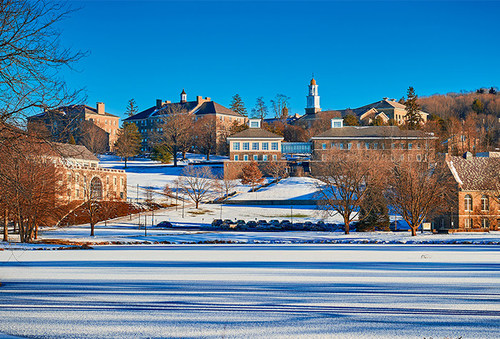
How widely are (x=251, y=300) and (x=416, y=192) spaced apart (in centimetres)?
3509

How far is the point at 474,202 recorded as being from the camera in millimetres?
52594

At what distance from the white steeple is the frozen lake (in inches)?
5742

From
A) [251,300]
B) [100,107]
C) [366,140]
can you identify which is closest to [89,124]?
[100,107]

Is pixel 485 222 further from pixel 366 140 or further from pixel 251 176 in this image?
pixel 366 140

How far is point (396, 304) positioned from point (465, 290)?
2.98 metres

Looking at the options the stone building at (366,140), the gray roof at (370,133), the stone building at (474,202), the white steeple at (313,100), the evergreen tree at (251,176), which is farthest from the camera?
the white steeple at (313,100)

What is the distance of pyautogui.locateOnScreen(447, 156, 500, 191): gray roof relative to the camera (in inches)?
2055

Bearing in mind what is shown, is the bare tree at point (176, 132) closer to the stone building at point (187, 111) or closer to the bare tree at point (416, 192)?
the stone building at point (187, 111)

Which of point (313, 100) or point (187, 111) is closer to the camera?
point (187, 111)

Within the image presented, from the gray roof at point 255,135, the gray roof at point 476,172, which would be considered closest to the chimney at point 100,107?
the gray roof at point 255,135

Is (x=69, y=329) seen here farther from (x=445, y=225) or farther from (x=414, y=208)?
(x=445, y=225)

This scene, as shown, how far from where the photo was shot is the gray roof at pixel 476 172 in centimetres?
5219

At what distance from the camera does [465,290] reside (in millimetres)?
13906

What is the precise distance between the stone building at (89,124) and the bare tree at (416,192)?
86.0 feet
